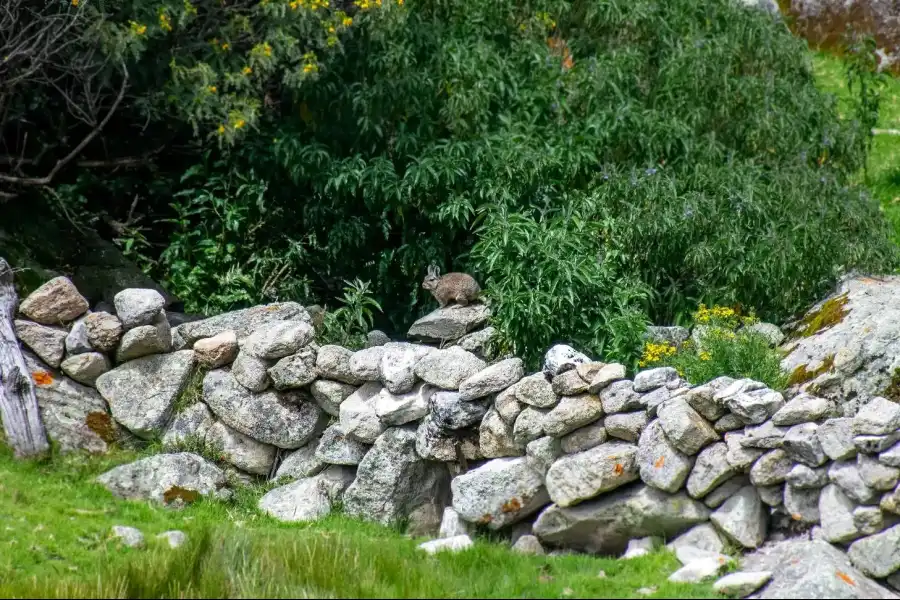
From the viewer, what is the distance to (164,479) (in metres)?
9.98

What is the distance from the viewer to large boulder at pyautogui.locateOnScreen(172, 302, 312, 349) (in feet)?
36.2

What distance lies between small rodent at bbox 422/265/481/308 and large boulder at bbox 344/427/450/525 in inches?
65.4

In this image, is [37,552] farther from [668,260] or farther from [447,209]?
[668,260]

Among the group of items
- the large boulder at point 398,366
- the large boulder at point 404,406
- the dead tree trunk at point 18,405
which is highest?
the large boulder at point 398,366

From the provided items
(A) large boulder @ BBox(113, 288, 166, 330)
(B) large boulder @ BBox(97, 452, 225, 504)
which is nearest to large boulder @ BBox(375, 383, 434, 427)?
(B) large boulder @ BBox(97, 452, 225, 504)

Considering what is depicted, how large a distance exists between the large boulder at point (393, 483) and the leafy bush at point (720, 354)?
2143mm

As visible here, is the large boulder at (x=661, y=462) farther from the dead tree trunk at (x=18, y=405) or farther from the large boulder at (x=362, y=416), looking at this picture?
the dead tree trunk at (x=18, y=405)

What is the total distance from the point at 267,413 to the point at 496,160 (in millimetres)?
3573

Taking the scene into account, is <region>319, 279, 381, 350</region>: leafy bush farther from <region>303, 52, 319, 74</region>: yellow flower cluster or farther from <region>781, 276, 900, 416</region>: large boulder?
<region>781, 276, 900, 416</region>: large boulder

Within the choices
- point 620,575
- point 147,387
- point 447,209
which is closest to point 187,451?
point 147,387

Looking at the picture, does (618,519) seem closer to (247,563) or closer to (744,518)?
(744,518)

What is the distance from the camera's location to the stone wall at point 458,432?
8.02 metres

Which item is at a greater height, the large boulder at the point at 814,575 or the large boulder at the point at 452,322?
the large boulder at the point at 814,575

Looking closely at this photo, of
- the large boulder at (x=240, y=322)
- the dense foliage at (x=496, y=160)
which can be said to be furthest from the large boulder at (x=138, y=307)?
the dense foliage at (x=496, y=160)
